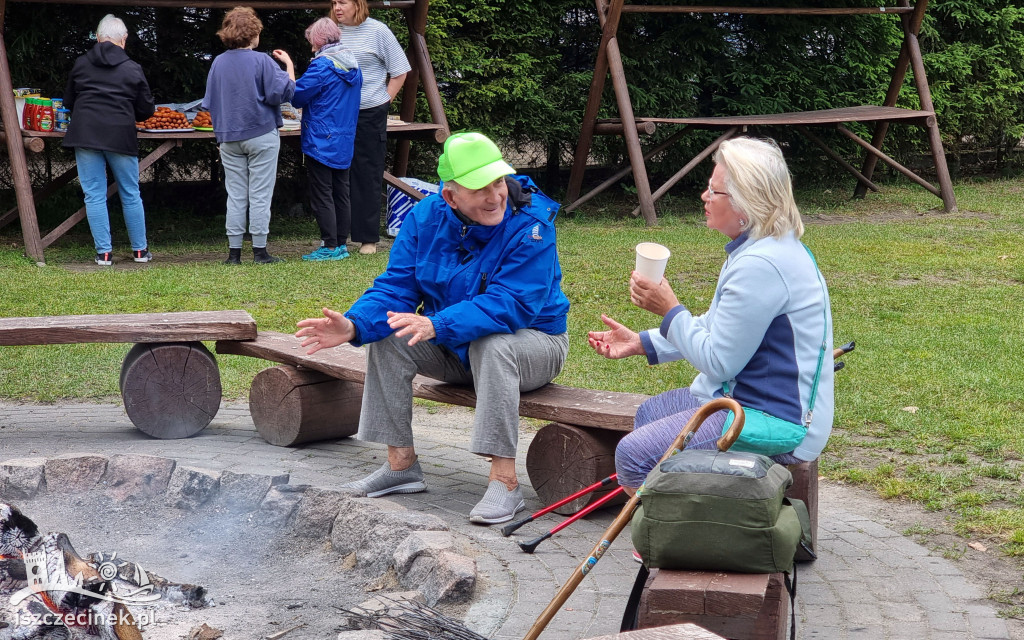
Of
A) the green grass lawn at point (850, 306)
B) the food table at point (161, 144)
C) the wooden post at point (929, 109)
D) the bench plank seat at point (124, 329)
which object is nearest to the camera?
the green grass lawn at point (850, 306)

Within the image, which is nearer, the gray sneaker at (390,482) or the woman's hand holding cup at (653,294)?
the woman's hand holding cup at (653,294)

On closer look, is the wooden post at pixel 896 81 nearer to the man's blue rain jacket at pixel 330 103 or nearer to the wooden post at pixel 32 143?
the man's blue rain jacket at pixel 330 103

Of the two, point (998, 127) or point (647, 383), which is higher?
point (998, 127)

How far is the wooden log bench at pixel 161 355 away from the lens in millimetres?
4750

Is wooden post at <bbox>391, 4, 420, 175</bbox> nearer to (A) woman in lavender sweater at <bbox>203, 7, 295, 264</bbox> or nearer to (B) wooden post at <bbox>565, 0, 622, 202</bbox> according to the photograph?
(B) wooden post at <bbox>565, 0, 622, 202</bbox>

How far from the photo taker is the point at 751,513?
2514mm

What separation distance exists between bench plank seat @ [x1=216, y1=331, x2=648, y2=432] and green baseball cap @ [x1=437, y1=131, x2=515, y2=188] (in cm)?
82

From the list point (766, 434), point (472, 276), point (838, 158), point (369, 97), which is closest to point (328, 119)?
point (369, 97)

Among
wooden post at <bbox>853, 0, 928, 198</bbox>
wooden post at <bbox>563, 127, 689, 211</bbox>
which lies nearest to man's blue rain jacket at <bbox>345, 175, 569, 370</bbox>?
wooden post at <bbox>563, 127, 689, 211</bbox>

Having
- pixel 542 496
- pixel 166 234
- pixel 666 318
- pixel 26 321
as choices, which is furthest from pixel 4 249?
pixel 666 318

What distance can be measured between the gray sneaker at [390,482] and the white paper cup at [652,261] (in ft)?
4.81

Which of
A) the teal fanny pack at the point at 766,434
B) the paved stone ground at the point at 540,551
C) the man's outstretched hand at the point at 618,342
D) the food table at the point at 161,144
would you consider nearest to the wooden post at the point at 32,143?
the food table at the point at 161,144

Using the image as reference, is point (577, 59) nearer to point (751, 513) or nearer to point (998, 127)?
point (998, 127)

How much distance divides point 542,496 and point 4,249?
22.0ft
